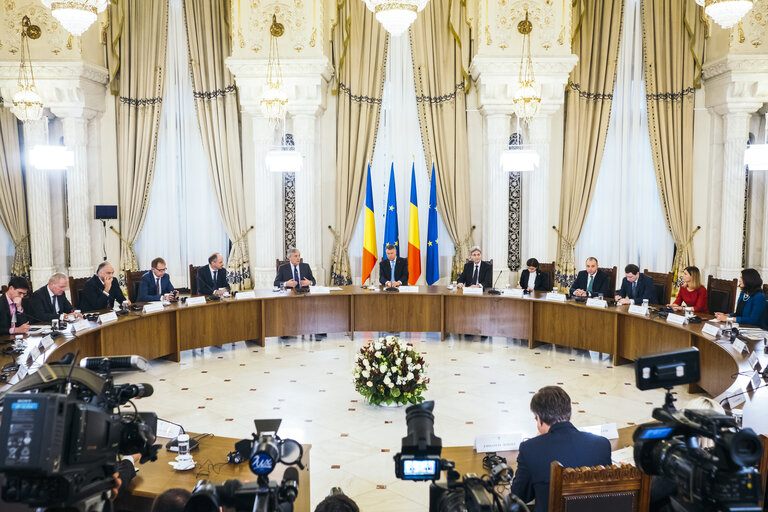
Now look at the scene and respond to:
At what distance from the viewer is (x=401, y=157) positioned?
1047 cm

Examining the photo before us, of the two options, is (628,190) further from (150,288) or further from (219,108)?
(150,288)

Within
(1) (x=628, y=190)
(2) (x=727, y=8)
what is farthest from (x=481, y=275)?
(2) (x=727, y=8)

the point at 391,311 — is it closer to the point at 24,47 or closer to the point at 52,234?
the point at 52,234

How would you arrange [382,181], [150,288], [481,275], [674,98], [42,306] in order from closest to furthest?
[42,306], [150,288], [481,275], [674,98], [382,181]

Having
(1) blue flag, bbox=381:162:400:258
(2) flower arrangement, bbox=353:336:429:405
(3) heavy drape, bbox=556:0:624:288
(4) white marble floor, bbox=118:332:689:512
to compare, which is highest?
(3) heavy drape, bbox=556:0:624:288

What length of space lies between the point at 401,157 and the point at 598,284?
3827 millimetres

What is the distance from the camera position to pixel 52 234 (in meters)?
10.1

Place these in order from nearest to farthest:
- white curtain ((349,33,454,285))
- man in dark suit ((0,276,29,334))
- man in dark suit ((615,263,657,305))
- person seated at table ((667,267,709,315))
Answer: man in dark suit ((0,276,29,334)) → person seated at table ((667,267,709,315)) → man in dark suit ((615,263,657,305)) → white curtain ((349,33,454,285))

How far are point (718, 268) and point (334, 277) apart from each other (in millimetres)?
5690

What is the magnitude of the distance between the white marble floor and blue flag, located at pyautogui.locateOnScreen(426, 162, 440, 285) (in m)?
1.85

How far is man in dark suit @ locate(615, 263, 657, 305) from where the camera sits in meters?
7.56

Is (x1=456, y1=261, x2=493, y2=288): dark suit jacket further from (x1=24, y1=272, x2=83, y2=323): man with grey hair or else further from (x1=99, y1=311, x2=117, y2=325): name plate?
(x1=24, y1=272, x2=83, y2=323): man with grey hair

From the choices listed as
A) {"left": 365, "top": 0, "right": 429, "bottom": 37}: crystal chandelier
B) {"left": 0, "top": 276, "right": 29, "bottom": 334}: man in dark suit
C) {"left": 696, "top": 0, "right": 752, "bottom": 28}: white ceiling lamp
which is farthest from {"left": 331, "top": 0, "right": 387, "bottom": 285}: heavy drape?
{"left": 696, "top": 0, "right": 752, "bottom": 28}: white ceiling lamp

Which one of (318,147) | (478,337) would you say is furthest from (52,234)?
(478,337)
